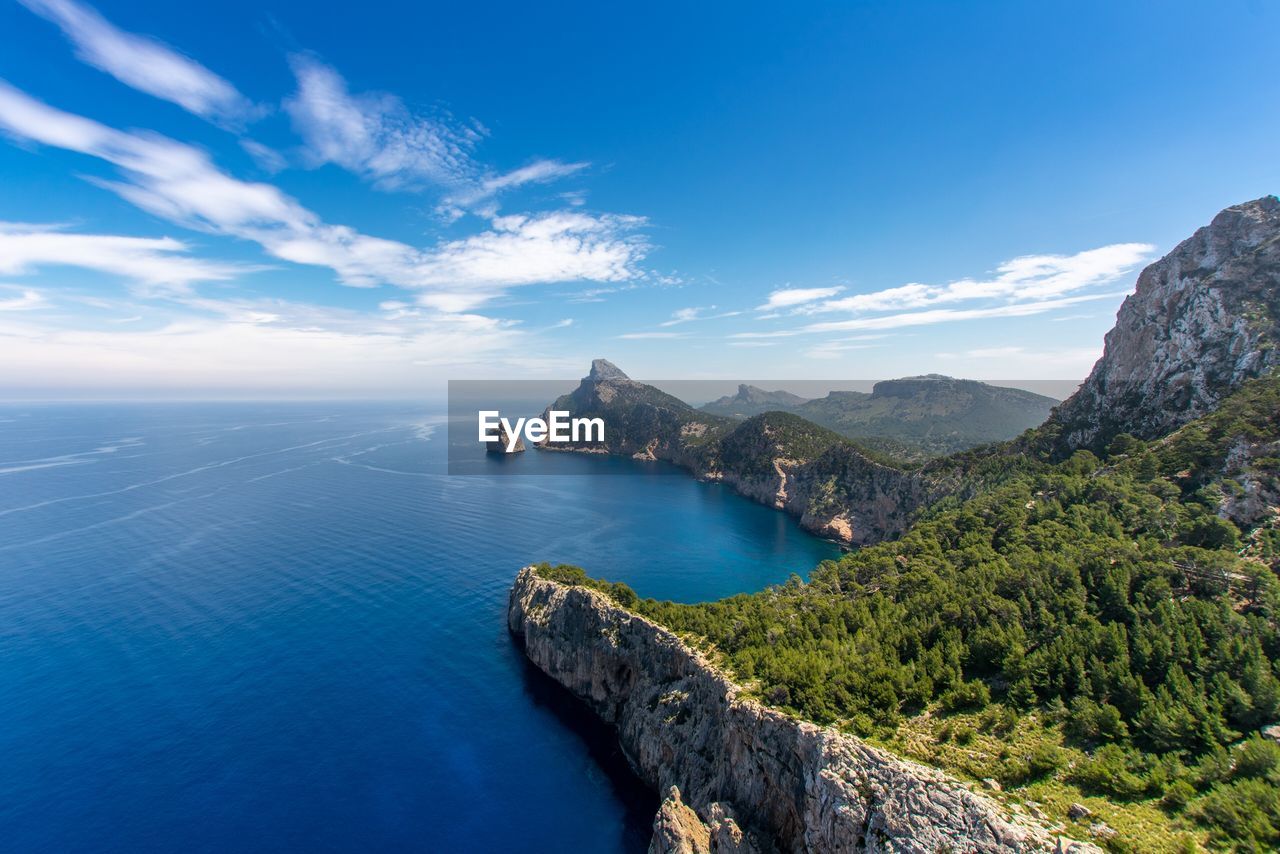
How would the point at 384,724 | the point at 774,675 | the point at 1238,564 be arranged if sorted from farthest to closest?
the point at 384,724
the point at 774,675
the point at 1238,564

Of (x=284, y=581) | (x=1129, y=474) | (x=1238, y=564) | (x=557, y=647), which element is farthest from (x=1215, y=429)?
(x=284, y=581)

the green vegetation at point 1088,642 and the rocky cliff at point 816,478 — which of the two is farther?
the rocky cliff at point 816,478

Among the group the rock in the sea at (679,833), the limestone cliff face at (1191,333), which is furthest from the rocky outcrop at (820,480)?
the rock in the sea at (679,833)

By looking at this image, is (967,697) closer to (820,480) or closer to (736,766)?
(736,766)

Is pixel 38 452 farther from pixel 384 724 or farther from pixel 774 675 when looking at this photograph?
pixel 774 675

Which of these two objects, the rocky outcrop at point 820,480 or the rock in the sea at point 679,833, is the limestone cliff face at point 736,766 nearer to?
the rock in the sea at point 679,833

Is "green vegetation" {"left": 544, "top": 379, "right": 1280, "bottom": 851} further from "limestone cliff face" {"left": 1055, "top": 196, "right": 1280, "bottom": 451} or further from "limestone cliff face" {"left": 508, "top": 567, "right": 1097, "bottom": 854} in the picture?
"limestone cliff face" {"left": 1055, "top": 196, "right": 1280, "bottom": 451}

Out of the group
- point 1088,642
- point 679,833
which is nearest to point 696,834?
point 679,833
